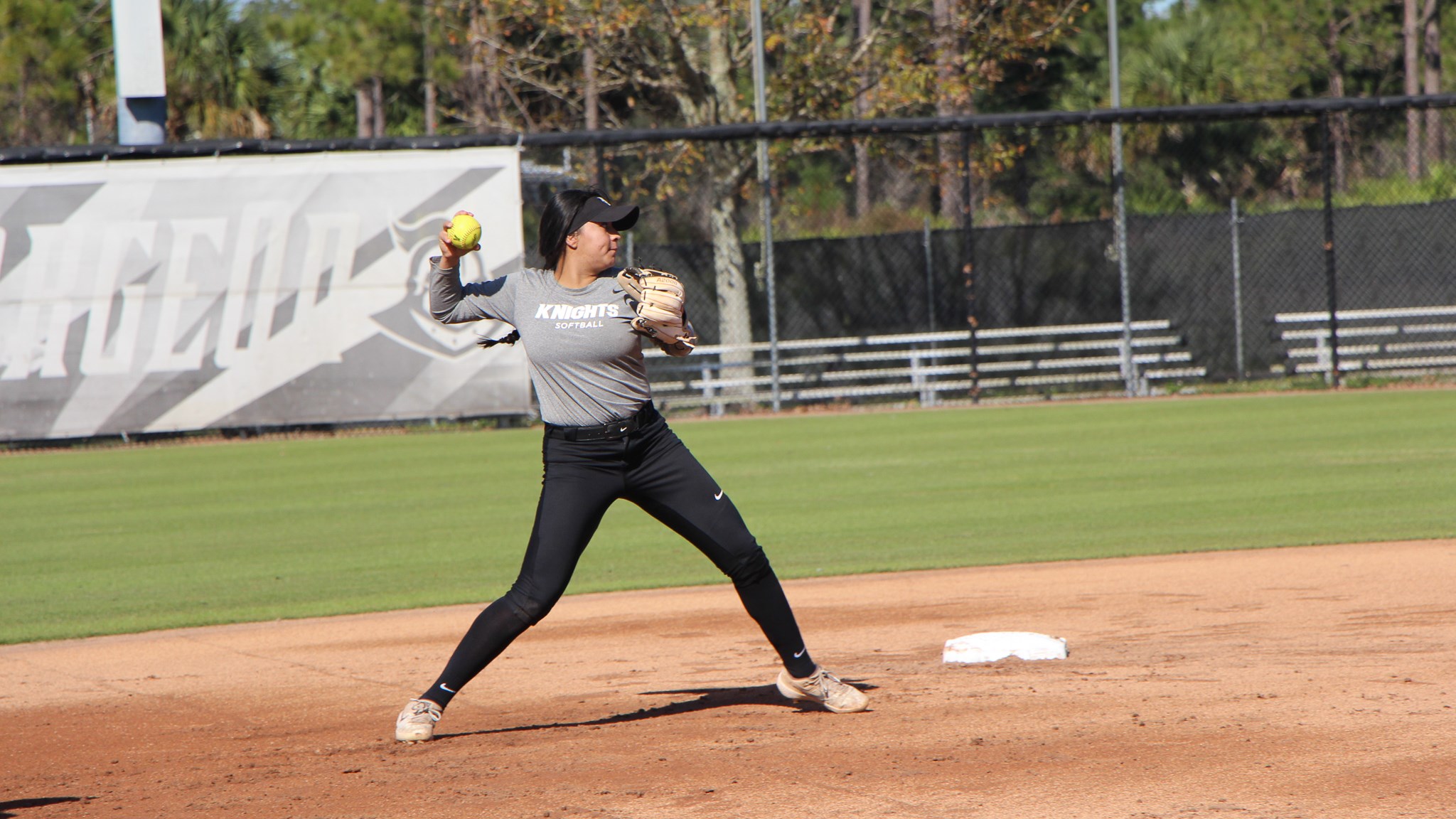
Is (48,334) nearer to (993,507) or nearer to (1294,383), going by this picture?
(993,507)

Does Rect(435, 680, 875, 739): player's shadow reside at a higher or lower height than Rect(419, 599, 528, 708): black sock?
lower

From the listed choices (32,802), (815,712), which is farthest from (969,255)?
(32,802)

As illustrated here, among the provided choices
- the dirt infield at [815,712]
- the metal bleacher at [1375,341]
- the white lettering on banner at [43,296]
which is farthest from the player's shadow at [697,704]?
the metal bleacher at [1375,341]

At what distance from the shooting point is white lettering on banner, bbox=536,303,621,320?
4949 mm

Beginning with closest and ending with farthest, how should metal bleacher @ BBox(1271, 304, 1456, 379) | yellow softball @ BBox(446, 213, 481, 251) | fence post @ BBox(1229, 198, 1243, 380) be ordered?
yellow softball @ BBox(446, 213, 481, 251)
metal bleacher @ BBox(1271, 304, 1456, 379)
fence post @ BBox(1229, 198, 1243, 380)

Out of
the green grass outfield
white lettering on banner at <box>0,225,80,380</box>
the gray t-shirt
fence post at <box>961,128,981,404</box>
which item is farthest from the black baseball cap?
fence post at <box>961,128,981,404</box>

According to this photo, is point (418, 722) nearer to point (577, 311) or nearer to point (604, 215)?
point (577, 311)

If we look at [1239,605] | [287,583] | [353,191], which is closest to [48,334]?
[353,191]

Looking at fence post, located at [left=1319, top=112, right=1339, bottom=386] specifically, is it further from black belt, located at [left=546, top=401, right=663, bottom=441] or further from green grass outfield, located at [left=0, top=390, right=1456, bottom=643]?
black belt, located at [left=546, top=401, right=663, bottom=441]

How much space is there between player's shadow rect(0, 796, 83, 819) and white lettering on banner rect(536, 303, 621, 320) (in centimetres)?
212

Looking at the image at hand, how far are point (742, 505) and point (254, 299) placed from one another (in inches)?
338

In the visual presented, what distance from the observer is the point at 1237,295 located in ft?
64.1

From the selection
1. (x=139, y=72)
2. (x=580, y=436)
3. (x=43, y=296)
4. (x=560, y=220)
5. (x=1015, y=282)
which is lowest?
(x=580, y=436)

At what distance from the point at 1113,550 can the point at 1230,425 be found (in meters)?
6.77
